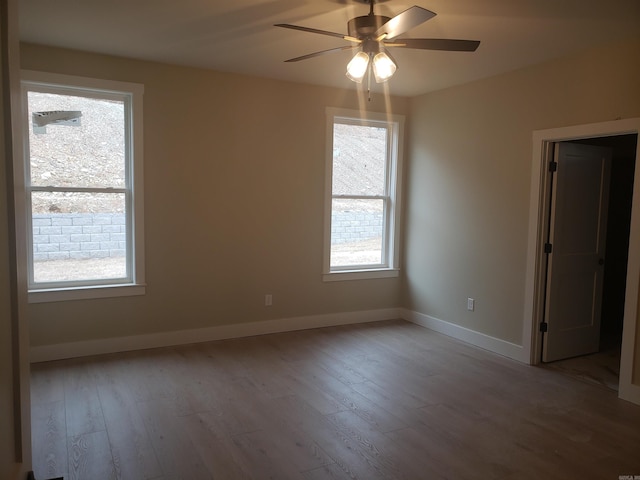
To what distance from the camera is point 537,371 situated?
4.14m

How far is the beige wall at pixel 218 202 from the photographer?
4.29 meters

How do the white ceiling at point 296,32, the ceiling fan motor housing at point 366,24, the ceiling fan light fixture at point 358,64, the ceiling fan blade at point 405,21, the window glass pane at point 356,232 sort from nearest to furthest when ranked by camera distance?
1. the ceiling fan blade at point 405,21
2. the ceiling fan motor housing at point 366,24
3. the ceiling fan light fixture at point 358,64
4. the white ceiling at point 296,32
5. the window glass pane at point 356,232

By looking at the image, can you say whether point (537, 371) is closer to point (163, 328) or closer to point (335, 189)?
point (335, 189)

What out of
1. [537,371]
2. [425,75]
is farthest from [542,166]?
[537,371]

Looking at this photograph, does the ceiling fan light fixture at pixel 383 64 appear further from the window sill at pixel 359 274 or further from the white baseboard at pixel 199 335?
the white baseboard at pixel 199 335

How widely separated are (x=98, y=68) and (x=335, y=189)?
2.64 meters

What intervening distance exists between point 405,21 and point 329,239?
312cm

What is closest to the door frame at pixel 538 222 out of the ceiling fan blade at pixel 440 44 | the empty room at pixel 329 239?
the empty room at pixel 329 239

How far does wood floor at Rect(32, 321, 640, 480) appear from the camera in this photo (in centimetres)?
259

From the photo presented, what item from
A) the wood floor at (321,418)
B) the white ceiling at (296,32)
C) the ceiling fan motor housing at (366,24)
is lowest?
the wood floor at (321,418)

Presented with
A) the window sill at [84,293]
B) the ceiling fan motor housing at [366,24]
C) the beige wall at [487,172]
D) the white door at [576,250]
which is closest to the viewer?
the ceiling fan motor housing at [366,24]

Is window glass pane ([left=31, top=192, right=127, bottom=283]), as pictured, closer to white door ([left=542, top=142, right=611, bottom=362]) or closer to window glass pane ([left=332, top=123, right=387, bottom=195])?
window glass pane ([left=332, top=123, right=387, bottom=195])

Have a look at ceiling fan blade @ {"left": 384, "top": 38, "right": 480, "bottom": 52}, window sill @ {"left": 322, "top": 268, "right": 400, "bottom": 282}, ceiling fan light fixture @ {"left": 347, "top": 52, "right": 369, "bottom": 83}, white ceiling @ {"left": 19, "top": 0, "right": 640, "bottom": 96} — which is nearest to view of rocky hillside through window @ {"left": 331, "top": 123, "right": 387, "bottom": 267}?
window sill @ {"left": 322, "top": 268, "right": 400, "bottom": 282}

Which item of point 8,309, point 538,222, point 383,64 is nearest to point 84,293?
point 8,309
